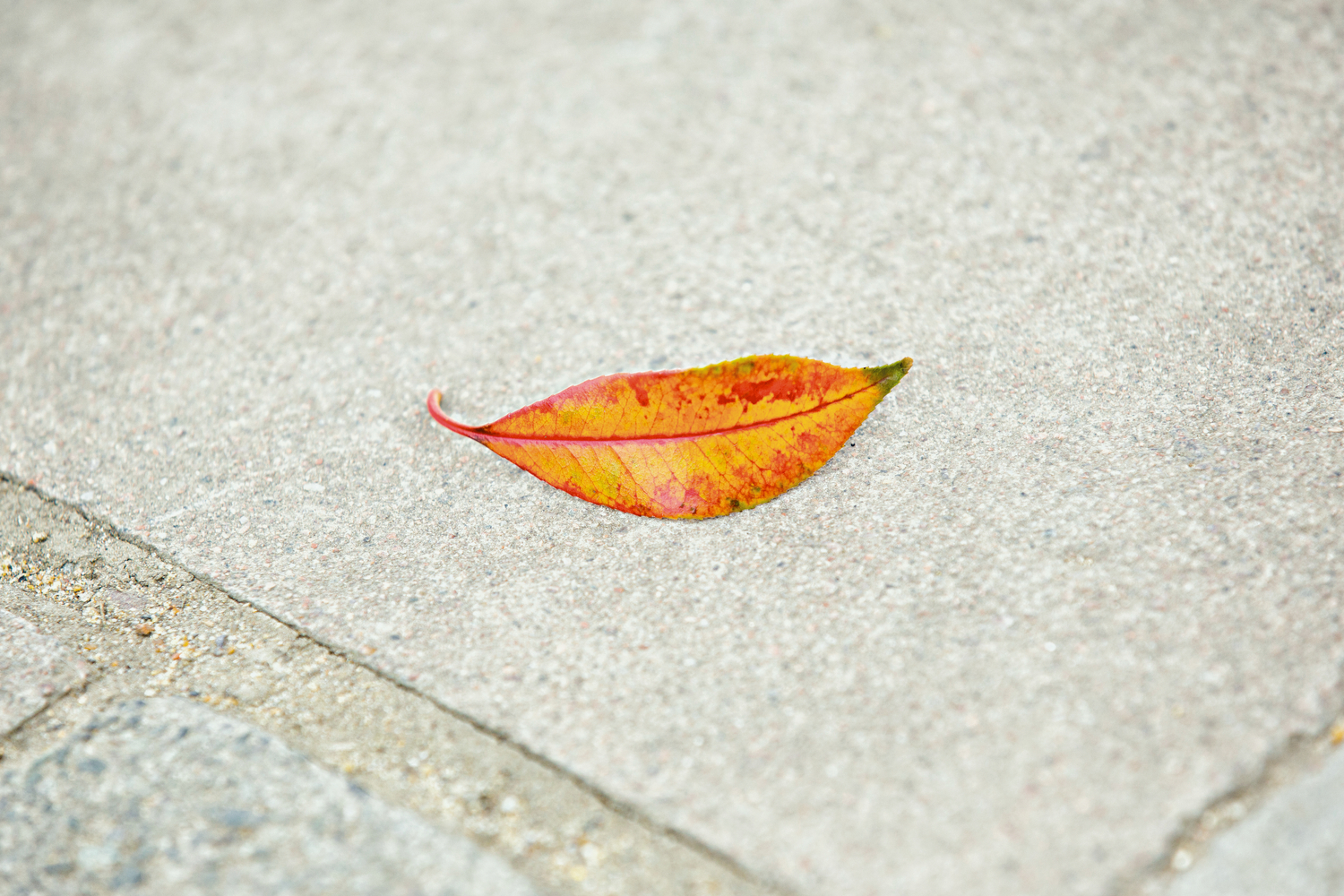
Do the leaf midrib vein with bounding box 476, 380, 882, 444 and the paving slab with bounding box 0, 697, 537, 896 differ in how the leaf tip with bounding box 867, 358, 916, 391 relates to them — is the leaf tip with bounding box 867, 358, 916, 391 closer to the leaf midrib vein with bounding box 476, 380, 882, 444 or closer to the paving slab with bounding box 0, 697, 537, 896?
the leaf midrib vein with bounding box 476, 380, 882, 444

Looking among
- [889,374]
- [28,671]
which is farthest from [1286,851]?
[28,671]

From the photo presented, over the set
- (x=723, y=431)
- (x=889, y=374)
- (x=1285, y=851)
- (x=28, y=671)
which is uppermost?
(x=889, y=374)

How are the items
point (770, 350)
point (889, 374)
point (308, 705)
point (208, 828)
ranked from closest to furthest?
1. point (208, 828)
2. point (308, 705)
3. point (889, 374)
4. point (770, 350)

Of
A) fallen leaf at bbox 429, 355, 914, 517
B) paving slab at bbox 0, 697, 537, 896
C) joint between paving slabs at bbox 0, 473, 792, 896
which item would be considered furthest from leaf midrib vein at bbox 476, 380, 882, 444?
paving slab at bbox 0, 697, 537, 896

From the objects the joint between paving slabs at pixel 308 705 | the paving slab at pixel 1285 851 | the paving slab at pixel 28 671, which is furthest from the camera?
the paving slab at pixel 28 671

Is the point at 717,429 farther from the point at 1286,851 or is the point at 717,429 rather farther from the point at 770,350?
the point at 1286,851

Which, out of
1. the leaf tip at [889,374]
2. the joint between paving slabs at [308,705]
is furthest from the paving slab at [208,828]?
the leaf tip at [889,374]

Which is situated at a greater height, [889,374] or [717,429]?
[889,374]

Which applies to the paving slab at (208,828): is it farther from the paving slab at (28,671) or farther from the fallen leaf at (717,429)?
the fallen leaf at (717,429)
